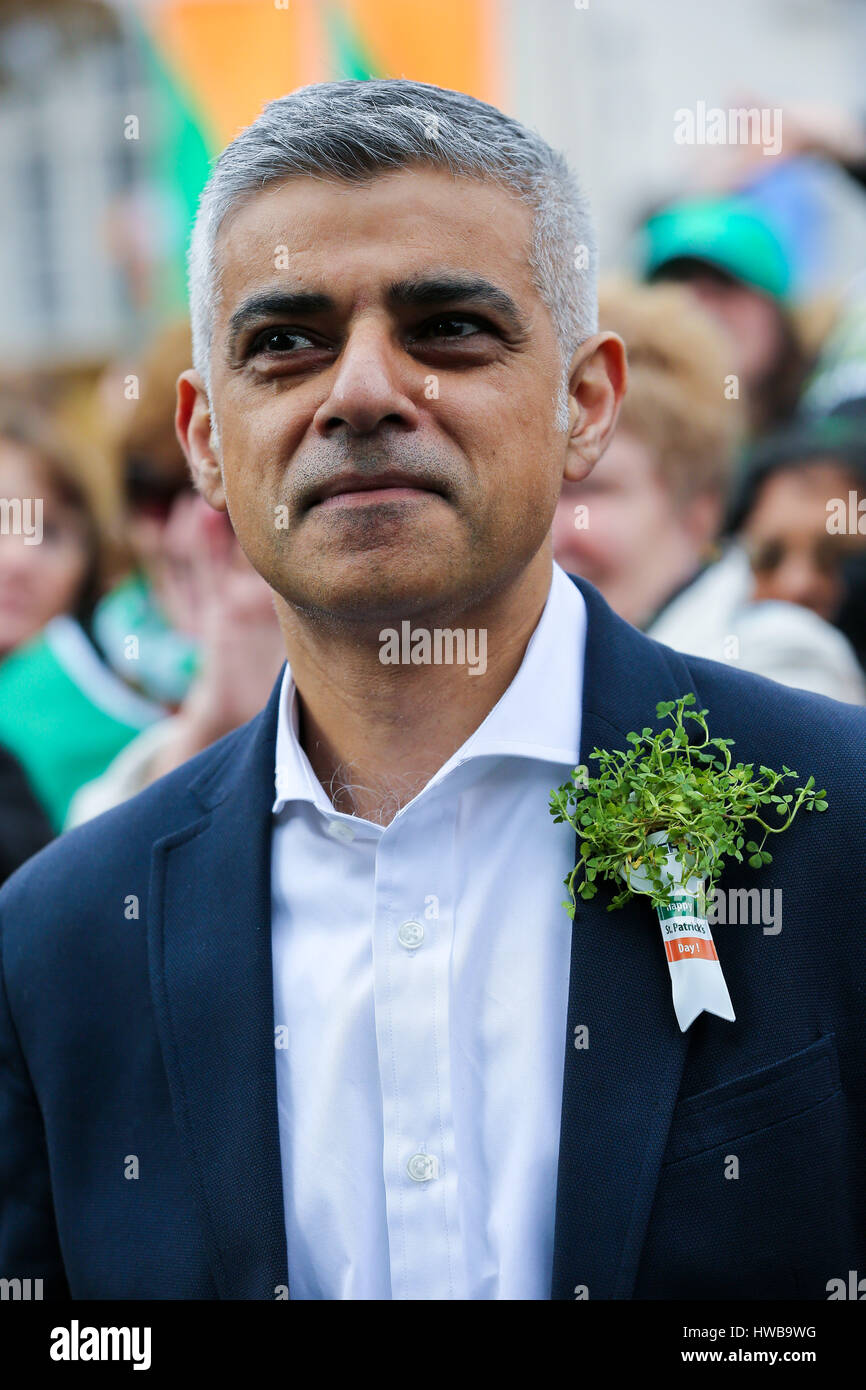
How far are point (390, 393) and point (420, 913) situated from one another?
0.72m

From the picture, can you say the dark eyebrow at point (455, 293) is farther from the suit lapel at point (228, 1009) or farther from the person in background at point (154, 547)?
the person in background at point (154, 547)

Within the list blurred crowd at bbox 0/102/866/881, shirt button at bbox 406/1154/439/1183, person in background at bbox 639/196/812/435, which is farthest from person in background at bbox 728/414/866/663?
shirt button at bbox 406/1154/439/1183

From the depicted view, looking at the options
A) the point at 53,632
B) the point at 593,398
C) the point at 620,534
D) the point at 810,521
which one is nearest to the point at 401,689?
the point at 593,398

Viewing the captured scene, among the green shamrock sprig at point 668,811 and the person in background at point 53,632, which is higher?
the person in background at point 53,632

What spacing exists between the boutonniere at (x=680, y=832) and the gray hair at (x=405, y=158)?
555 millimetres

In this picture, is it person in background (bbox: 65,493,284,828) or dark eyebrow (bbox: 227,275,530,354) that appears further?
person in background (bbox: 65,493,284,828)

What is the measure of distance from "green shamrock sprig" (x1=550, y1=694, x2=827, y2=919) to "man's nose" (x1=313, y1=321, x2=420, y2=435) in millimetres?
560

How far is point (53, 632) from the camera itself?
4.47 metres

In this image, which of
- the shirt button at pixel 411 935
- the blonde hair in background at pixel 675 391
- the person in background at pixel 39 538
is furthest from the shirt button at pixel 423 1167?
the person in background at pixel 39 538

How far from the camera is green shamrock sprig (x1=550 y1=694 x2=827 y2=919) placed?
1.88 m

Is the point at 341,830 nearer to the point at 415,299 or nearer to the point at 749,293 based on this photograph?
the point at 415,299

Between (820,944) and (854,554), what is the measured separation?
2185 mm

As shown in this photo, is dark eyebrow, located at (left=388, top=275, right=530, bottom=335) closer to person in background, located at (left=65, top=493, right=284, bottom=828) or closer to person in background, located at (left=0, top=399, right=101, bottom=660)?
person in background, located at (left=65, top=493, right=284, bottom=828)

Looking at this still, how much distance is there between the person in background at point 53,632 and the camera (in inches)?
168
